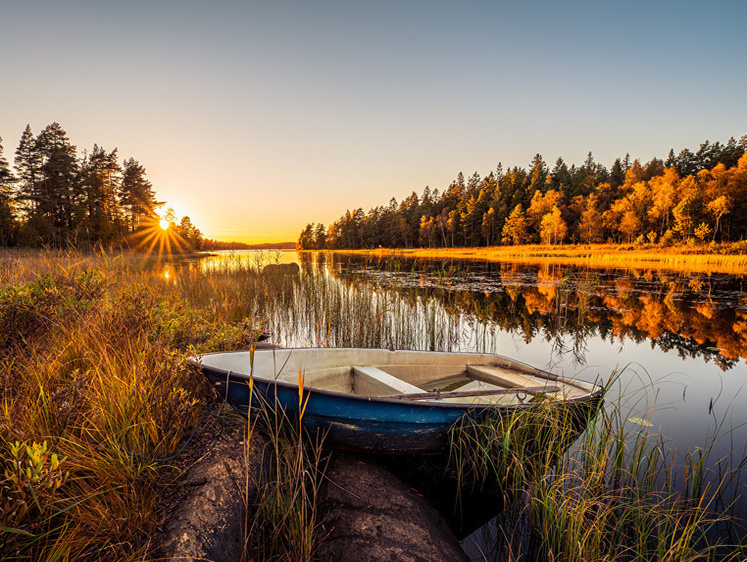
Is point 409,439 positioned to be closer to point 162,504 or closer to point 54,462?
point 162,504

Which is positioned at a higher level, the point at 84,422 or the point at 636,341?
the point at 84,422

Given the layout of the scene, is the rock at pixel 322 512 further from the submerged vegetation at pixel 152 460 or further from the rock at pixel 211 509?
the submerged vegetation at pixel 152 460

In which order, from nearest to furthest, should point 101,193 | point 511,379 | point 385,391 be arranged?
point 385,391
point 511,379
point 101,193

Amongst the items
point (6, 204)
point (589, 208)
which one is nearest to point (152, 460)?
point (6, 204)

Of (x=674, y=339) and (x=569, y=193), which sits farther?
(x=569, y=193)

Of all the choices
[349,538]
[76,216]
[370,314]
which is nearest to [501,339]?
[370,314]

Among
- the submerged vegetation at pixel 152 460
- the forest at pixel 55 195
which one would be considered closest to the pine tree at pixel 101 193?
the forest at pixel 55 195

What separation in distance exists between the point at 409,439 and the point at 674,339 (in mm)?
8650

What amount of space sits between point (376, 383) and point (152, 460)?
7.71 ft

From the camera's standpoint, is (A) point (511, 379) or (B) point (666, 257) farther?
(B) point (666, 257)

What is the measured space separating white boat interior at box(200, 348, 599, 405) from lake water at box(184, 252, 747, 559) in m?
0.82

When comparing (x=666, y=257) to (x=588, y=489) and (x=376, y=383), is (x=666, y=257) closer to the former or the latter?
(x=376, y=383)

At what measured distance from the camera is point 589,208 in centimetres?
5034

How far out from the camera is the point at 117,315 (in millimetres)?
4121
